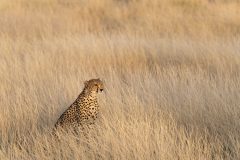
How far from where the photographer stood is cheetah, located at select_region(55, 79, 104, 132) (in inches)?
142

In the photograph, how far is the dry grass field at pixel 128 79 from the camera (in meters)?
3.50

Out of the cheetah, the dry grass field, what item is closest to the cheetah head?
the cheetah

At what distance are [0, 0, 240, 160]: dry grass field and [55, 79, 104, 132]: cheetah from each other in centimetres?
9

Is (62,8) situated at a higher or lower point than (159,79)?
higher

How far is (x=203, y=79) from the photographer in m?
5.39

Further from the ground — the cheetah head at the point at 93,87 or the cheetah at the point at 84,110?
the cheetah head at the point at 93,87

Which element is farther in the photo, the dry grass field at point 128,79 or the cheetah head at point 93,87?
the cheetah head at point 93,87

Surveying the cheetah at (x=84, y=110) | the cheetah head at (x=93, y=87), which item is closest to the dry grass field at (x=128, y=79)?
the cheetah at (x=84, y=110)

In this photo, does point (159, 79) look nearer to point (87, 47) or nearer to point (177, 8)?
point (87, 47)

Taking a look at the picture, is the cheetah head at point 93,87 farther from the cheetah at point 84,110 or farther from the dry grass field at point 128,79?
the dry grass field at point 128,79

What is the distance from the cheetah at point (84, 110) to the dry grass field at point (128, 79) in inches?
3.7

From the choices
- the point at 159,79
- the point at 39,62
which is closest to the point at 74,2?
the point at 39,62

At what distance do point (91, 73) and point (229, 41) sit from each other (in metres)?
2.62

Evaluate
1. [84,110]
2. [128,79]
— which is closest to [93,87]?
[84,110]
